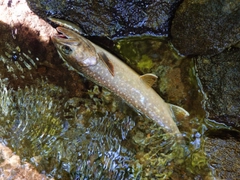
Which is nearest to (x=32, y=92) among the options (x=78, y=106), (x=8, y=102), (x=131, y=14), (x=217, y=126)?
(x=8, y=102)

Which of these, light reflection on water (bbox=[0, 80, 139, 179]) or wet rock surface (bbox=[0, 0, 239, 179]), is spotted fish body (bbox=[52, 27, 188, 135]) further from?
light reflection on water (bbox=[0, 80, 139, 179])

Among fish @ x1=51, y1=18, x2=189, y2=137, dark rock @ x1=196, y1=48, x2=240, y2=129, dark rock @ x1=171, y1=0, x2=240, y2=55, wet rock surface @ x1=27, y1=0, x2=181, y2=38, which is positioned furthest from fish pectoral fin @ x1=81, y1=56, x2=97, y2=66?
dark rock @ x1=196, y1=48, x2=240, y2=129

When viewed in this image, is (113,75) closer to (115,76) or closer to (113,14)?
(115,76)

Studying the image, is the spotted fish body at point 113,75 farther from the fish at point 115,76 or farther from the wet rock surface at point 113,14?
the wet rock surface at point 113,14

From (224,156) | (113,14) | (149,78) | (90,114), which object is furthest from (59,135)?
(224,156)

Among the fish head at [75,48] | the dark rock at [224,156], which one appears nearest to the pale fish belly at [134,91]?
the fish head at [75,48]

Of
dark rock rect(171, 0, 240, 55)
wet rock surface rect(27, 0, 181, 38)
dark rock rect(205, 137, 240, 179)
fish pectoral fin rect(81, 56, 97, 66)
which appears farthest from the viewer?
dark rock rect(205, 137, 240, 179)

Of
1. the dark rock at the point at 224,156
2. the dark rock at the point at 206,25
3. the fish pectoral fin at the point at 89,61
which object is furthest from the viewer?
the dark rock at the point at 224,156
